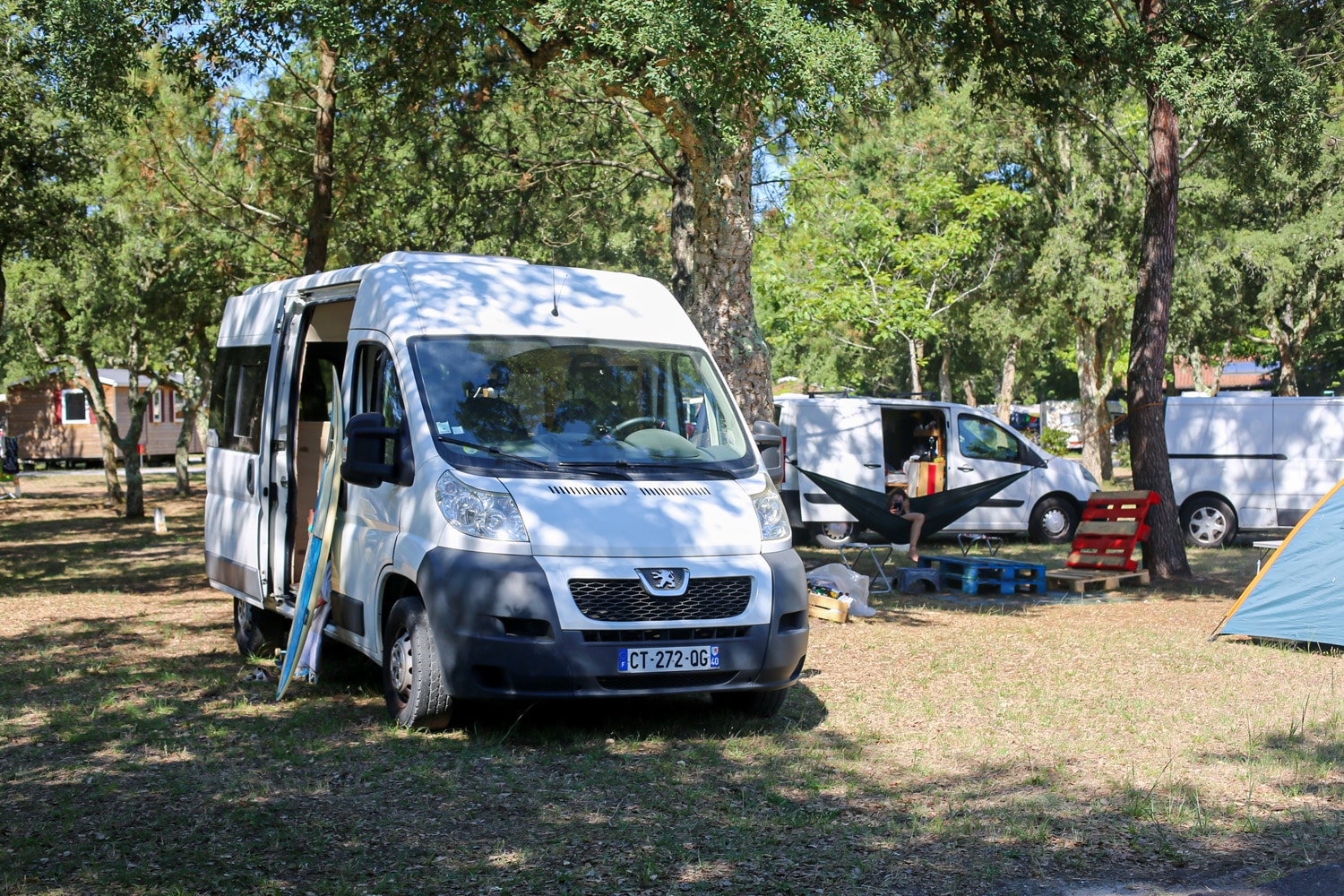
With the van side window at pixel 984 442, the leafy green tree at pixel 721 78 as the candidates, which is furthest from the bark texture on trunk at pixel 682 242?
the van side window at pixel 984 442

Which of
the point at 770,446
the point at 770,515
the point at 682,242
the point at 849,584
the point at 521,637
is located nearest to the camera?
the point at 521,637

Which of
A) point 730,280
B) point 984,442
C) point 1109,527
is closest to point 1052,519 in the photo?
point 984,442

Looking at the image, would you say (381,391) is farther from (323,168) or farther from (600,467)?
(323,168)

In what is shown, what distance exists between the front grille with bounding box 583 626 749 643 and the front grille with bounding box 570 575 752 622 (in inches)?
2.2

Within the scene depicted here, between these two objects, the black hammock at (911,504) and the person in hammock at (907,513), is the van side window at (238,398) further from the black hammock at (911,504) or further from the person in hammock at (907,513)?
the person in hammock at (907,513)

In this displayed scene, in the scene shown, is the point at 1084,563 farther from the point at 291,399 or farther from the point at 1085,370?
the point at 1085,370

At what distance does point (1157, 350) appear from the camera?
1355 cm

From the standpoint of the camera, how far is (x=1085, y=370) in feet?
99.5

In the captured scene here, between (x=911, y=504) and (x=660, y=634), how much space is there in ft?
24.0

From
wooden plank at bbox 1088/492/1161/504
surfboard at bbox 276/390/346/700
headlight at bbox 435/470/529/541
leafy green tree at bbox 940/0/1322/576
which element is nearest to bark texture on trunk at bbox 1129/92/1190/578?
leafy green tree at bbox 940/0/1322/576

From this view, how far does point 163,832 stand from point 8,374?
4735cm

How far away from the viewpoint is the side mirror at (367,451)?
6594 millimetres

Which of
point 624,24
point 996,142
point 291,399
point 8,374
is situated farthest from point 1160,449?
point 8,374

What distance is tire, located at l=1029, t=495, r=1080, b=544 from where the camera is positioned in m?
18.0
